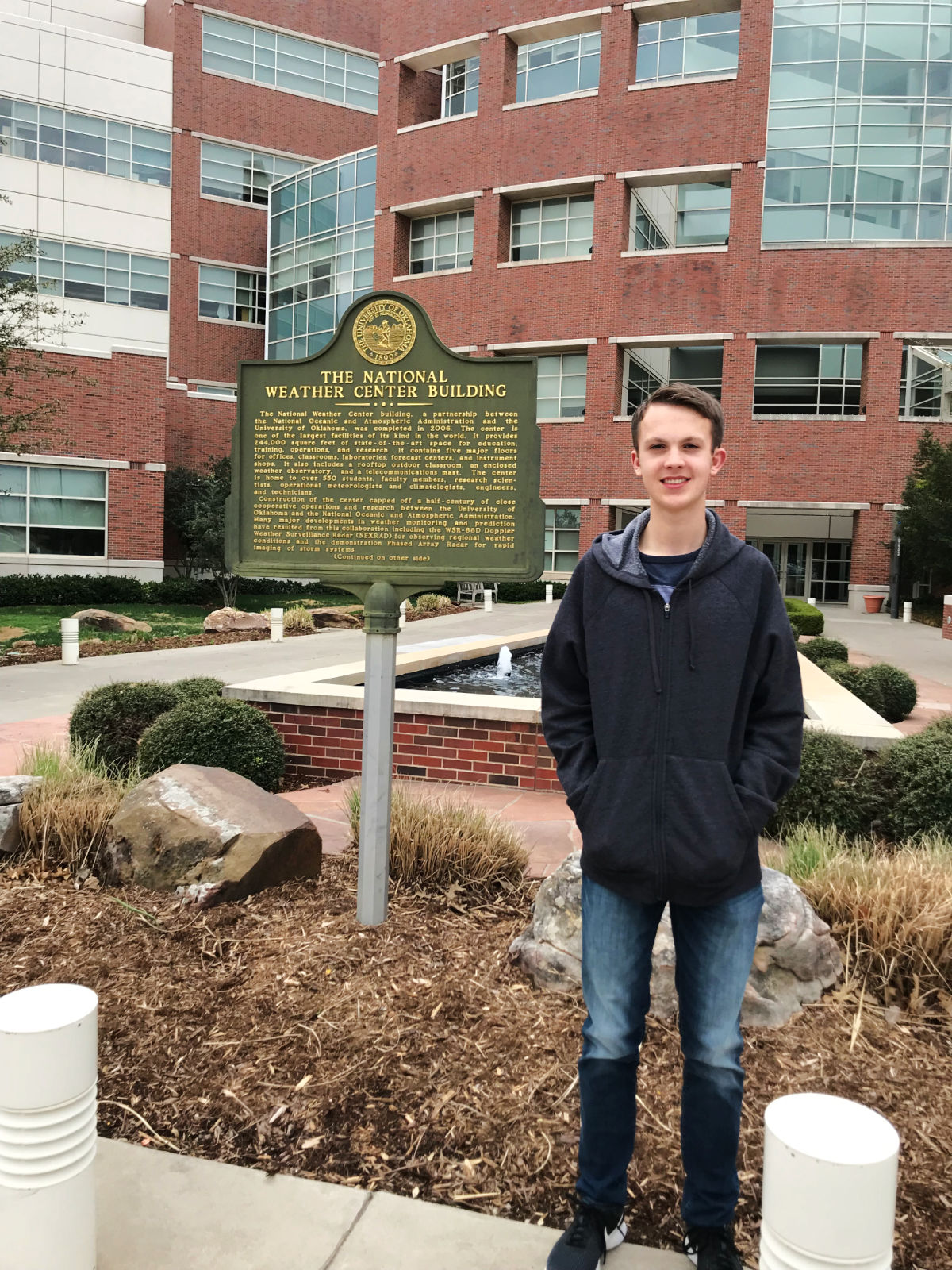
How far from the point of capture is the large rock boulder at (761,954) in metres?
3.62

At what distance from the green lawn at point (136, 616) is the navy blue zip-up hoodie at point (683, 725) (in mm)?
16897

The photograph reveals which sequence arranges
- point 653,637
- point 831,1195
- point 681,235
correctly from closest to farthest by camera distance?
point 831,1195 → point 653,637 → point 681,235

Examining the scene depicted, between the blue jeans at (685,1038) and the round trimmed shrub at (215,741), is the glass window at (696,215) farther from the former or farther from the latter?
the blue jeans at (685,1038)

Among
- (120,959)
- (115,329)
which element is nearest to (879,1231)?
(120,959)

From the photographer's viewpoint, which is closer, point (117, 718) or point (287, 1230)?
point (287, 1230)

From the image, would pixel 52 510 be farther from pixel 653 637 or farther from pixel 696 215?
pixel 653 637

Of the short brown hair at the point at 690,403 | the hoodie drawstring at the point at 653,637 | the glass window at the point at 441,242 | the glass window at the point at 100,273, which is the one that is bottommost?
the hoodie drawstring at the point at 653,637

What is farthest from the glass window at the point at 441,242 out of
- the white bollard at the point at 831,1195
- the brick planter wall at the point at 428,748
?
the white bollard at the point at 831,1195

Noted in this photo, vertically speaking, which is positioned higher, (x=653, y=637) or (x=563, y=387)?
(x=563, y=387)

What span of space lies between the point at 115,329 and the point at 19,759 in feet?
116

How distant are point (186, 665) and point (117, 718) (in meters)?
8.10

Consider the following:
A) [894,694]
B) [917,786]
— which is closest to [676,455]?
[917,786]

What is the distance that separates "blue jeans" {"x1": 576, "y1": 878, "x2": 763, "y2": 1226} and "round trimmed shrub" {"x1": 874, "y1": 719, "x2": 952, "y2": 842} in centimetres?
373

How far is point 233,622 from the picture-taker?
2220cm
